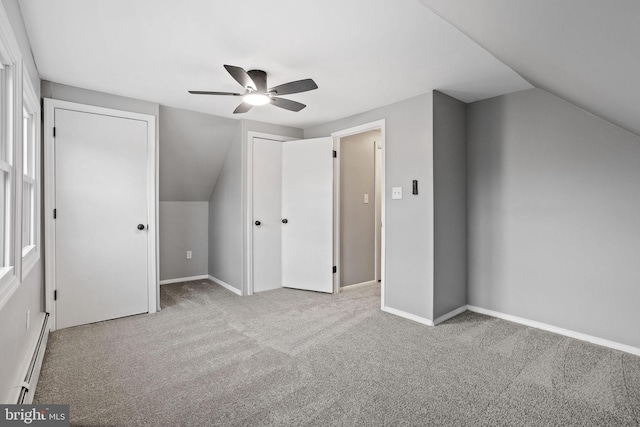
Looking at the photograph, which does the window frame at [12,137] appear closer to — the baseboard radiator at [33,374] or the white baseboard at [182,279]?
the baseboard radiator at [33,374]

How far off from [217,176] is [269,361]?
309 centimetres

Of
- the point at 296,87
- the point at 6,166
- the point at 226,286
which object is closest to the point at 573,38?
the point at 296,87

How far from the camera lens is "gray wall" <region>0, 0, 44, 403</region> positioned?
154 cm

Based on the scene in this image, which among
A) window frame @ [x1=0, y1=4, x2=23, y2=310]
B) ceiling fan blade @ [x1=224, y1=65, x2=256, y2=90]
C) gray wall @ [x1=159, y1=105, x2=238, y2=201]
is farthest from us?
gray wall @ [x1=159, y1=105, x2=238, y2=201]

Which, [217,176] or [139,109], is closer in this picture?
[139,109]

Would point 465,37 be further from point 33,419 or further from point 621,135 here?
point 33,419

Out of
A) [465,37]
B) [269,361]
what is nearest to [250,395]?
[269,361]

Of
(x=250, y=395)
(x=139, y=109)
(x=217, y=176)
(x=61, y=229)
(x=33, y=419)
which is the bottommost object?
(x=250, y=395)

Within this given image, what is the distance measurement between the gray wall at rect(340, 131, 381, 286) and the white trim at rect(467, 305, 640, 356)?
4.92 ft

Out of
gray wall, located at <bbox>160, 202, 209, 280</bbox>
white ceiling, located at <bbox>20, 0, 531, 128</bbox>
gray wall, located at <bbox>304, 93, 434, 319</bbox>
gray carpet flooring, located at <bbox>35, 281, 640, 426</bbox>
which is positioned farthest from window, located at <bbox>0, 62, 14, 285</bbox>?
gray wall, located at <bbox>160, 202, 209, 280</bbox>

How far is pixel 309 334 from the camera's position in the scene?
2.88 meters

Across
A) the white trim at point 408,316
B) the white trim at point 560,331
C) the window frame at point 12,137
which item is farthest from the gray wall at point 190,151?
the white trim at point 560,331

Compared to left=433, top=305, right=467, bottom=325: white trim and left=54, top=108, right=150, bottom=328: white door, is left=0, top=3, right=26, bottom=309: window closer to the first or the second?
left=54, top=108, right=150, bottom=328: white door

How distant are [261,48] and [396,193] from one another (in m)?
1.92
